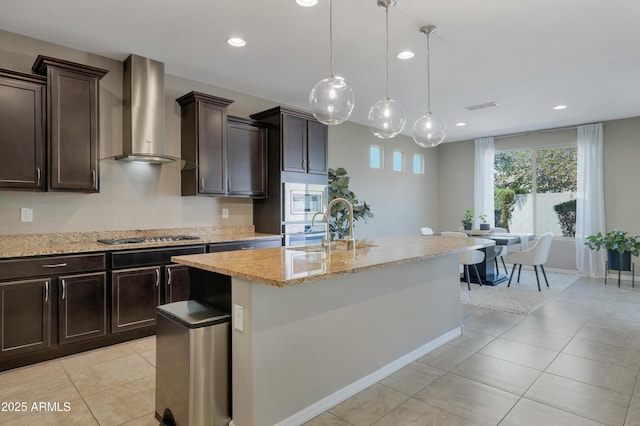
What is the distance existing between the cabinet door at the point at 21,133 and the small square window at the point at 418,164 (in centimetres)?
668

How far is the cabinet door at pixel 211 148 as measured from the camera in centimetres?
409

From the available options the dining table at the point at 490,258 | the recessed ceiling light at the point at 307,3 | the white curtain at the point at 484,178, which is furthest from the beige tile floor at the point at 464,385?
the white curtain at the point at 484,178

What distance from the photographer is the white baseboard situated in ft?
6.88

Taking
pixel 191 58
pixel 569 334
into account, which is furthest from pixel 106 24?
pixel 569 334

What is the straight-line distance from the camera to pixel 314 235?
495cm

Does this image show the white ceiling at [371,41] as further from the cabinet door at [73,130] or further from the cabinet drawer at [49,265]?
the cabinet drawer at [49,265]

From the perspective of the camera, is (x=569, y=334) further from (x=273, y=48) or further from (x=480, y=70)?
(x=273, y=48)

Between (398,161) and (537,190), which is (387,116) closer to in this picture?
(398,161)

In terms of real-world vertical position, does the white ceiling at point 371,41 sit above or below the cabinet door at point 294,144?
above

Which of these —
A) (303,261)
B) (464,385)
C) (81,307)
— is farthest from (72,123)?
(464,385)

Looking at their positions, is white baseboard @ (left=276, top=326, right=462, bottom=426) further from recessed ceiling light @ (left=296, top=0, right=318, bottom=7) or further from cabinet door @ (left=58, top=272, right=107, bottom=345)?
recessed ceiling light @ (left=296, top=0, right=318, bottom=7)

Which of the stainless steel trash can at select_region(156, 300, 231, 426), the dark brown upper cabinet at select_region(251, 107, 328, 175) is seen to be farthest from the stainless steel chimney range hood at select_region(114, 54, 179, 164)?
the stainless steel trash can at select_region(156, 300, 231, 426)

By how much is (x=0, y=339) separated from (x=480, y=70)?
511 cm

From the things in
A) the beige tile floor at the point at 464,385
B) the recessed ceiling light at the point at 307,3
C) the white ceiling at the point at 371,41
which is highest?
the white ceiling at the point at 371,41
